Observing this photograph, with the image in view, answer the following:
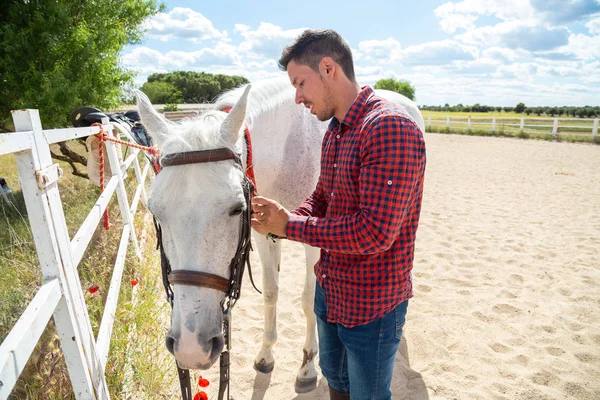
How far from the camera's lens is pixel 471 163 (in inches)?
491

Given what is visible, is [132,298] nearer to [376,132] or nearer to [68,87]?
[376,132]

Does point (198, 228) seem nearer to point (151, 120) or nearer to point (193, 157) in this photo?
point (193, 157)

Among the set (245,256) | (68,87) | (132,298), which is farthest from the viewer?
(68,87)

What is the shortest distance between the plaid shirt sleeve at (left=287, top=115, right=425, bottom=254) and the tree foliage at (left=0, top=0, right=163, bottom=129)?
24.1 feet

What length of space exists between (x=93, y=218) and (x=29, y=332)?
1.25 meters

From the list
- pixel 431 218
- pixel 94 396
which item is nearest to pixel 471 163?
pixel 431 218

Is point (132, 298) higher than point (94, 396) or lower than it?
lower

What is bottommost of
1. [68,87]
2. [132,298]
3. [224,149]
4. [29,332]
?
[132,298]

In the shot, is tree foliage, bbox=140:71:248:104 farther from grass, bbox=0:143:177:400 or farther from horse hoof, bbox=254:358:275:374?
horse hoof, bbox=254:358:275:374

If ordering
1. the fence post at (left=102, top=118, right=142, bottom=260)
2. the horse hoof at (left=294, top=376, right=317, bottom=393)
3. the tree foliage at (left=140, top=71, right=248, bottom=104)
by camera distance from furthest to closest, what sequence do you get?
the fence post at (left=102, top=118, right=142, bottom=260) < the tree foliage at (left=140, top=71, right=248, bottom=104) < the horse hoof at (left=294, top=376, right=317, bottom=393)

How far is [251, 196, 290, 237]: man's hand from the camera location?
1.58m

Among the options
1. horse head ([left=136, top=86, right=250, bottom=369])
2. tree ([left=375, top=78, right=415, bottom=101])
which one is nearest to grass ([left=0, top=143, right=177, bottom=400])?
horse head ([left=136, top=86, right=250, bottom=369])

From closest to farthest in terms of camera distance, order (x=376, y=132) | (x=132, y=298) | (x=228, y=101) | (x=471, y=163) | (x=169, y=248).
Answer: (x=376, y=132)
(x=169, y=248)
(x=228, y=101)
(x=132, y=298)
(x=471, y=163)

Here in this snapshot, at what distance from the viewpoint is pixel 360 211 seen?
55.7 inches
